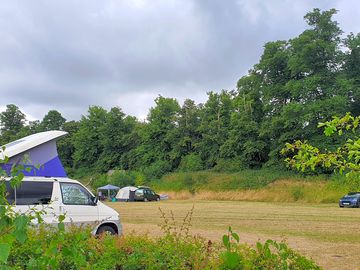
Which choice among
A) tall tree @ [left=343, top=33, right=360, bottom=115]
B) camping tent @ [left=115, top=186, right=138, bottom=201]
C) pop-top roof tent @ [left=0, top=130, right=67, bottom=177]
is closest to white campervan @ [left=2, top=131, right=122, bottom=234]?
pop-top roof tent @ [left=0, top=130, right=67, bottom=177]

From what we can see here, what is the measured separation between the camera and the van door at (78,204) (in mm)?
10008

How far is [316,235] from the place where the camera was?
1334 centimetres

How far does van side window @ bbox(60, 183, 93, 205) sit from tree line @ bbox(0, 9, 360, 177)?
3267 cm

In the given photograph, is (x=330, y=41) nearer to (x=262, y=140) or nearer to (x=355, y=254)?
(x=262, y=140)

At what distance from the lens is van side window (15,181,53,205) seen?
30.8 feet

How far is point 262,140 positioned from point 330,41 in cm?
1441

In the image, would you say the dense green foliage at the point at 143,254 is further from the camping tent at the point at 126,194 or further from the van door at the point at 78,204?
the camping tent at the point at 126,194

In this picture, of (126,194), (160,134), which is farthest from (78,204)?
(160,134)

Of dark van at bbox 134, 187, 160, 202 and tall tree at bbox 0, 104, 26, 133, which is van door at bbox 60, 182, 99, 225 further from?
tall tree at bbox 0, 104, 26, 133

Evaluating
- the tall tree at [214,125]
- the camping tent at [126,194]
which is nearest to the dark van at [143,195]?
the camping tent at [126,194]

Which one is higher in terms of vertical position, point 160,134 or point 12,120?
point 12,120

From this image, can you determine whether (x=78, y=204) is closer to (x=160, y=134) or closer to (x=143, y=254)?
(x=143, y=254)

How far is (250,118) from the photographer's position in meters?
55.3

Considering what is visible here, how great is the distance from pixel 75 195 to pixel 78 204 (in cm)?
23
